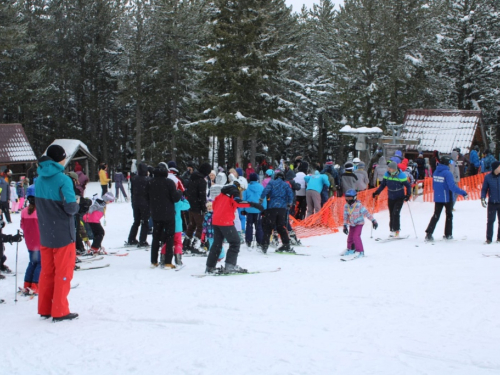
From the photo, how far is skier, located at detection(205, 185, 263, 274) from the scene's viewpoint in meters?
8.29

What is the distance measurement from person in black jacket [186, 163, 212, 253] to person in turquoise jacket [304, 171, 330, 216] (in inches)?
188

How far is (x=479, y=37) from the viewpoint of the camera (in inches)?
Result: 1391

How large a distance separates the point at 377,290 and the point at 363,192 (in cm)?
1013

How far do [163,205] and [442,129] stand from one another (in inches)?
972

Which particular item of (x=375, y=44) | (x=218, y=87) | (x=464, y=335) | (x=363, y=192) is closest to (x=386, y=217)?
(x=363, y=192)

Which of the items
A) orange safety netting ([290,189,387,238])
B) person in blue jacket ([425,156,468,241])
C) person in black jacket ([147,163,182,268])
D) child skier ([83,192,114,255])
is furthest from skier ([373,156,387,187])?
person in black jacket ([147,163,182,268])

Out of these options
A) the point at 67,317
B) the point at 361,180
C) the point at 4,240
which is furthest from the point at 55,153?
the point at 361,180

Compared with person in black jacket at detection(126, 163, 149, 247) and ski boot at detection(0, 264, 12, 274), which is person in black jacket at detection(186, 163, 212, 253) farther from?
ski boot at detection(0, 264, 12, 274)

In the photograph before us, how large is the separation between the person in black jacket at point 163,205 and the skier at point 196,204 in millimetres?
1266

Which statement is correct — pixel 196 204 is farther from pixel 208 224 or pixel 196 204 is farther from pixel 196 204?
pixel 208 224

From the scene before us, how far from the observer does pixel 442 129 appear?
29.9 m

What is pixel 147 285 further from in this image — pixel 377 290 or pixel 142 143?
pixel 142 143

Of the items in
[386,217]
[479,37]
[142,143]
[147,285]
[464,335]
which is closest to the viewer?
[464,335]

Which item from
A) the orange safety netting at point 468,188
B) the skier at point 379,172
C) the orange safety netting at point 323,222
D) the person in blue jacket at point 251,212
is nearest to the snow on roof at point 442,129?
the orange safety netting at point 468,188
